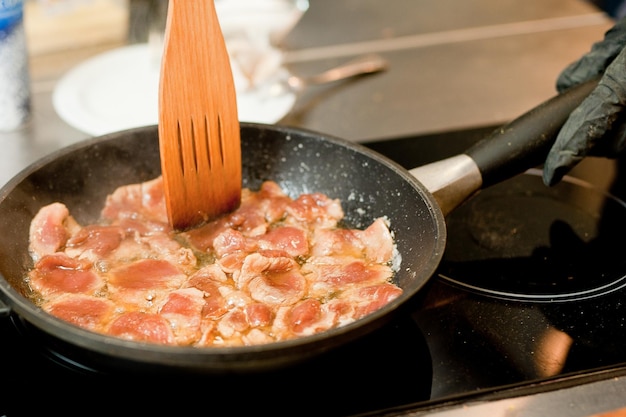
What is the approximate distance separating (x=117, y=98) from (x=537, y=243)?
1.13 meters

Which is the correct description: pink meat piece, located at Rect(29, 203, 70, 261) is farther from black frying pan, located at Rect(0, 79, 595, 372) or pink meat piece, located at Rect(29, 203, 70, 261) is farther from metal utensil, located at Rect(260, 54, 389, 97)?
metal utensil, located at Rect(260, 54, 389, 97)

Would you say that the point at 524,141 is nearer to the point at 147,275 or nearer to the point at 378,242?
the point at 378,242

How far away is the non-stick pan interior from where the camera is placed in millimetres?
1178

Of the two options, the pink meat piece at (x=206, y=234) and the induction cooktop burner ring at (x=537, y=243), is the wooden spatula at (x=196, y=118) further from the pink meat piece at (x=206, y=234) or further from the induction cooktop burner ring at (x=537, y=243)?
the induction cooktop burner ring at (x=537, y=243)

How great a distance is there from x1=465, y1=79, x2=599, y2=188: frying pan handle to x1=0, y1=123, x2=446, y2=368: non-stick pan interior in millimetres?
159

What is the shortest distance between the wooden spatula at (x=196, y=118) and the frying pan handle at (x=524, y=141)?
18.0 inches

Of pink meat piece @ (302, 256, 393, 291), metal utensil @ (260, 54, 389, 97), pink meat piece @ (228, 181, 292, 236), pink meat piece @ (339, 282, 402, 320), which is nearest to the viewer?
pink meat piece @ (339, 282, 402, 320)

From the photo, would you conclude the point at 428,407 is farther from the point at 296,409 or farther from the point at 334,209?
the point at 334,209

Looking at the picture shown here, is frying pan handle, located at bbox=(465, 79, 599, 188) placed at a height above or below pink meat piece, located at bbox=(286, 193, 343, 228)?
above

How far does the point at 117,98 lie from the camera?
6.22 ft

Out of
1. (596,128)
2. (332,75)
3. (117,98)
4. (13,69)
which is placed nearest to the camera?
(596,128)

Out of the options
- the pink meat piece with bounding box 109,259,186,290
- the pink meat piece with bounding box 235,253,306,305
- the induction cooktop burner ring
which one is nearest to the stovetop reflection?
the induction cooktop burner ring

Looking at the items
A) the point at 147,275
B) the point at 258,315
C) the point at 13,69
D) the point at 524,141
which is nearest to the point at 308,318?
the point at 258,315

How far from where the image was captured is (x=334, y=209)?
4.69 feet
